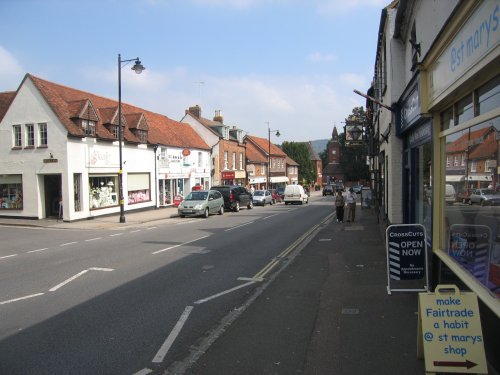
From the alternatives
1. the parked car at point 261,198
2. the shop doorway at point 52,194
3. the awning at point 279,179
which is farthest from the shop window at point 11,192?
the awning at point 279,179

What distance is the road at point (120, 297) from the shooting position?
508cm

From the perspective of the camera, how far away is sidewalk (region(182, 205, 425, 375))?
15.5 feet

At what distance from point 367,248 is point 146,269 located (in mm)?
6250

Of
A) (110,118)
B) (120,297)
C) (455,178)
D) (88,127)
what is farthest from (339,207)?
(455,178)

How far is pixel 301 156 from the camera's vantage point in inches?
3912

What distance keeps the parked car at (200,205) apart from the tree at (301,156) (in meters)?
71.8

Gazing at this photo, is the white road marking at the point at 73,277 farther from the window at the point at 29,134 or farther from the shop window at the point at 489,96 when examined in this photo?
the window at the point at 29,134

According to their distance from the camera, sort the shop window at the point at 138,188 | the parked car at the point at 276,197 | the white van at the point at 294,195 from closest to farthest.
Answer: the shop window at the point at 138,188
the white van at the point at 294,195
the parked car at the point at 276,197

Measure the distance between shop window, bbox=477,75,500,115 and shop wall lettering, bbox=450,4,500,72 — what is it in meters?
0.36

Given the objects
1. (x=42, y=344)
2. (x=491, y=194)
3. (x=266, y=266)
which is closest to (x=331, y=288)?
(x=266, y=266)

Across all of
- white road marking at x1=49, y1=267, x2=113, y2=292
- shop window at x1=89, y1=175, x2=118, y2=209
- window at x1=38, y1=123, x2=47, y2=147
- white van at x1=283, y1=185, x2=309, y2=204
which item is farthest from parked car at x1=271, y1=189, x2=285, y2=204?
white road marking at x1=49, y1=267, x2=113, y2=292

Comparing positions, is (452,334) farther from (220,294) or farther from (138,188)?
(138,188)

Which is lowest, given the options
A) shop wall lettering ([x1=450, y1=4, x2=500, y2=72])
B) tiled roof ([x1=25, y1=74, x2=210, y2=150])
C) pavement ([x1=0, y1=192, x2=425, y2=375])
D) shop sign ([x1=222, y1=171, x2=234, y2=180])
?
pavement ([x1=0, y1=192, x2=425, y2=375])

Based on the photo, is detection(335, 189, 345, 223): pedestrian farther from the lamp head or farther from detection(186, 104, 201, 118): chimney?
detection(186, 104, 201, 118): chimney
